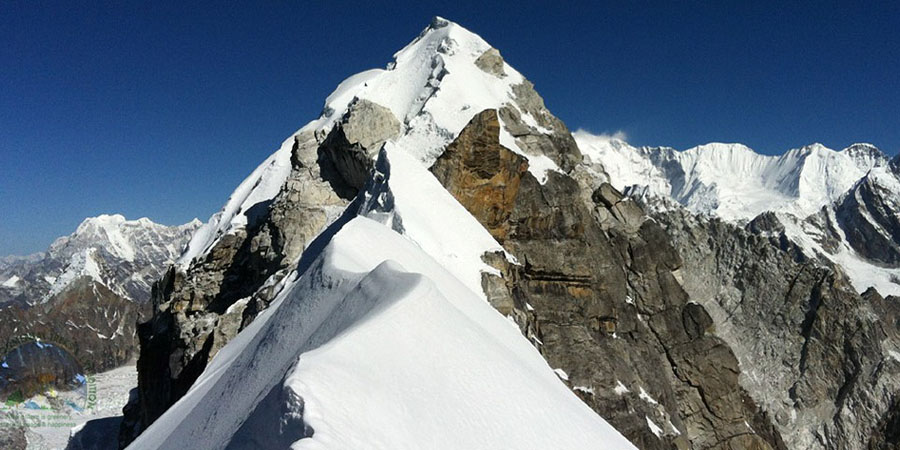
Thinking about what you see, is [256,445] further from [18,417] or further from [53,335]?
[53,335]

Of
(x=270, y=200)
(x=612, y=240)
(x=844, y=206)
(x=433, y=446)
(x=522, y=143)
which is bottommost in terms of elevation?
(x=433, y=446)

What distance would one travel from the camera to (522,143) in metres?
35.2

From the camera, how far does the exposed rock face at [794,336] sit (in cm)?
4403

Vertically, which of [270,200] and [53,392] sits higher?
[270,200]

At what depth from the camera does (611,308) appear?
31609 mm

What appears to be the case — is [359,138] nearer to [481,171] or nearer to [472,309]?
[481,171]

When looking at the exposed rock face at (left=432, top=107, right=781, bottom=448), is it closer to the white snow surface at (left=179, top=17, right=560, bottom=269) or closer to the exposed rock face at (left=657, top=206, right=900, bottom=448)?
the white snow surface at (left=179, top=17, right=560, bottom=269)

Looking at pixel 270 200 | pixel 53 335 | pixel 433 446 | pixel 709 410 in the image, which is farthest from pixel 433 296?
pixel 53 335

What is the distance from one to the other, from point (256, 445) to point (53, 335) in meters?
211

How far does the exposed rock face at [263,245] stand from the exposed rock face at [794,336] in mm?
31071

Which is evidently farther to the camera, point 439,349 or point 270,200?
point 270,200

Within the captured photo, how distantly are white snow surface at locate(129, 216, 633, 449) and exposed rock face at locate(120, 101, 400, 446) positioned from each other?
15.7 meters

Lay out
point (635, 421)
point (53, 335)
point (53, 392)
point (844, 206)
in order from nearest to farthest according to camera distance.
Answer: point (635, 421)
point (53, 392)
point (844, 206)
point (53, 335)

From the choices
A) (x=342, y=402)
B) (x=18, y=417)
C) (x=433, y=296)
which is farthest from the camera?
(x=18, y=417)
